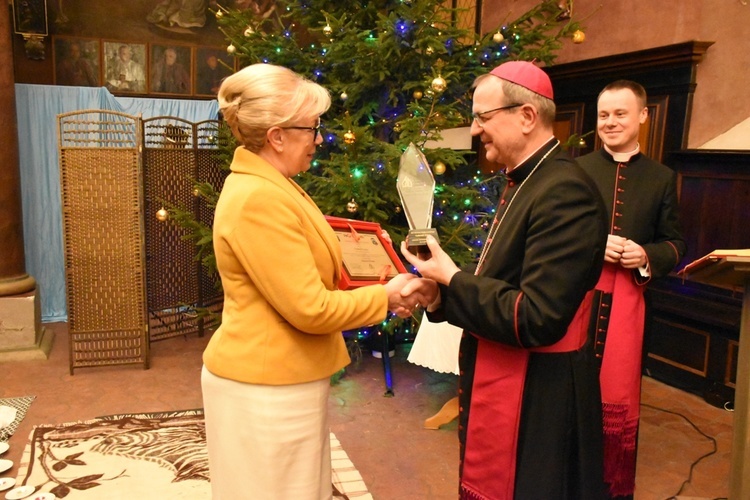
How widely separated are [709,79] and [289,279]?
4389 mm

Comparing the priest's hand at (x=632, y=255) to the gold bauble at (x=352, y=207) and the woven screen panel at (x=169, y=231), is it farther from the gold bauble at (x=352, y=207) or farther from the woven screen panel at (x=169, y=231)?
the woven screen panel at (x=169, y=231)

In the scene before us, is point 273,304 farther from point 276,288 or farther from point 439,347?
point 439,347

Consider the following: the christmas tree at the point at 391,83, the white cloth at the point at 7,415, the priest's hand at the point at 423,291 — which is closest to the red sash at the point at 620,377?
the priest's hand at the point at 423,291

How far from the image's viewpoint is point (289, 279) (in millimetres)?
1614

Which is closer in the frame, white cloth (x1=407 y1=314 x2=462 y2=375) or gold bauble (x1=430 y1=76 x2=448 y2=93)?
gold bauble (x1=430 y1=76 x2=448 y2=93)

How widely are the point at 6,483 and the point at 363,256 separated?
2.42 metres

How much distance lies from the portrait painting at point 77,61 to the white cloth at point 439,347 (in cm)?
549

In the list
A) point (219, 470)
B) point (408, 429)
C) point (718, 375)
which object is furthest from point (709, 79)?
point (219, 470)

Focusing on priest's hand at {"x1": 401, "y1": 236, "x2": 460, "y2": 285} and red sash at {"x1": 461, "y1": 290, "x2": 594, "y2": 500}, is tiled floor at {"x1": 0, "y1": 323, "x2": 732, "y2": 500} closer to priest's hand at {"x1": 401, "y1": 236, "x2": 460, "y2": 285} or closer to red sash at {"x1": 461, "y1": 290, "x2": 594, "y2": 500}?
red sash at {"x1": 461, "y1": 290, "x2": 594, "y2": 500}

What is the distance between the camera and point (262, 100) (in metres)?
1.68

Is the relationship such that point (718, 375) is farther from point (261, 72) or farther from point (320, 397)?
point (261, 72)

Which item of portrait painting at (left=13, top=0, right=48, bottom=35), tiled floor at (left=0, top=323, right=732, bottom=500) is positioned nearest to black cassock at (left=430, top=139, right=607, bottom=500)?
tiled floor at (left=0, top=323, right=732, bottom=500)

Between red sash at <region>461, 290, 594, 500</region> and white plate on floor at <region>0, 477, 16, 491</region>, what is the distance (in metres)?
2.54

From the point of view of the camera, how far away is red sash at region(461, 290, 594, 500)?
1.75m
